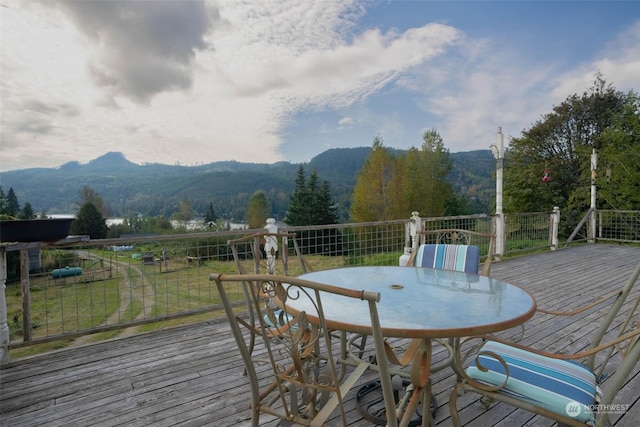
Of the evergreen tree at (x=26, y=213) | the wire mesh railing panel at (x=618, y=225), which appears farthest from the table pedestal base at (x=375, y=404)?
the wire mesh railing panel at (x=618, y=225)

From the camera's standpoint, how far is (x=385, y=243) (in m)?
6.29

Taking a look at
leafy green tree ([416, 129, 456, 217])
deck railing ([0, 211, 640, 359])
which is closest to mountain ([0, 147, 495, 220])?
leafy green tree ([416, 129, 456, 217])

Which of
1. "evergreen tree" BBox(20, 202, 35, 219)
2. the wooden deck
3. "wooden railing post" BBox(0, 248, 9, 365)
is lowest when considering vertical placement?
the wooden deck

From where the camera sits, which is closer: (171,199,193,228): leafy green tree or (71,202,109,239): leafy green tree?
(71,202,109,239): leafy green tree

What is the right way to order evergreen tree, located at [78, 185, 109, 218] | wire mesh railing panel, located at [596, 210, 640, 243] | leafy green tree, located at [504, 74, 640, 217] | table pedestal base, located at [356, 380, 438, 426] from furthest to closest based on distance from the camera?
evergreen tree, located at [78, 185, 109, 218] → leafy green tree, located at [504, 74, 640, 217] → wire mesh railing panel, located at [596, 210, 640, 243] → table pedestal base, located at [356, 380, 438, 426]

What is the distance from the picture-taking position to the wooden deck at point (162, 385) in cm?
192

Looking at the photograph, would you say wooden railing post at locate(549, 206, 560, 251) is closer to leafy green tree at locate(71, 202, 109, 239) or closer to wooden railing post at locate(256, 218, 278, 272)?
wooden railing post at locate(256, 218, 278, 272)

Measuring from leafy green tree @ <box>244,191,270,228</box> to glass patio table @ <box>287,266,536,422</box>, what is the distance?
30.8 meters

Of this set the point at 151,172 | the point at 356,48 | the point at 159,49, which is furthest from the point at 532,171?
the point at 151,172

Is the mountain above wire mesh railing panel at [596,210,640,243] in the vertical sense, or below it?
above

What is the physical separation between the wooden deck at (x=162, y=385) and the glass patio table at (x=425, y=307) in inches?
28.7

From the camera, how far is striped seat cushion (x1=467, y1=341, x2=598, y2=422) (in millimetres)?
1240

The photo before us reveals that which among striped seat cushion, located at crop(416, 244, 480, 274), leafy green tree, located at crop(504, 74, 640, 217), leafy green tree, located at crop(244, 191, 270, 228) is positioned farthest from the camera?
leafy green tree, located at crop(244, 191, 270, 228)

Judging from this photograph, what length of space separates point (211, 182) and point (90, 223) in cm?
1841
